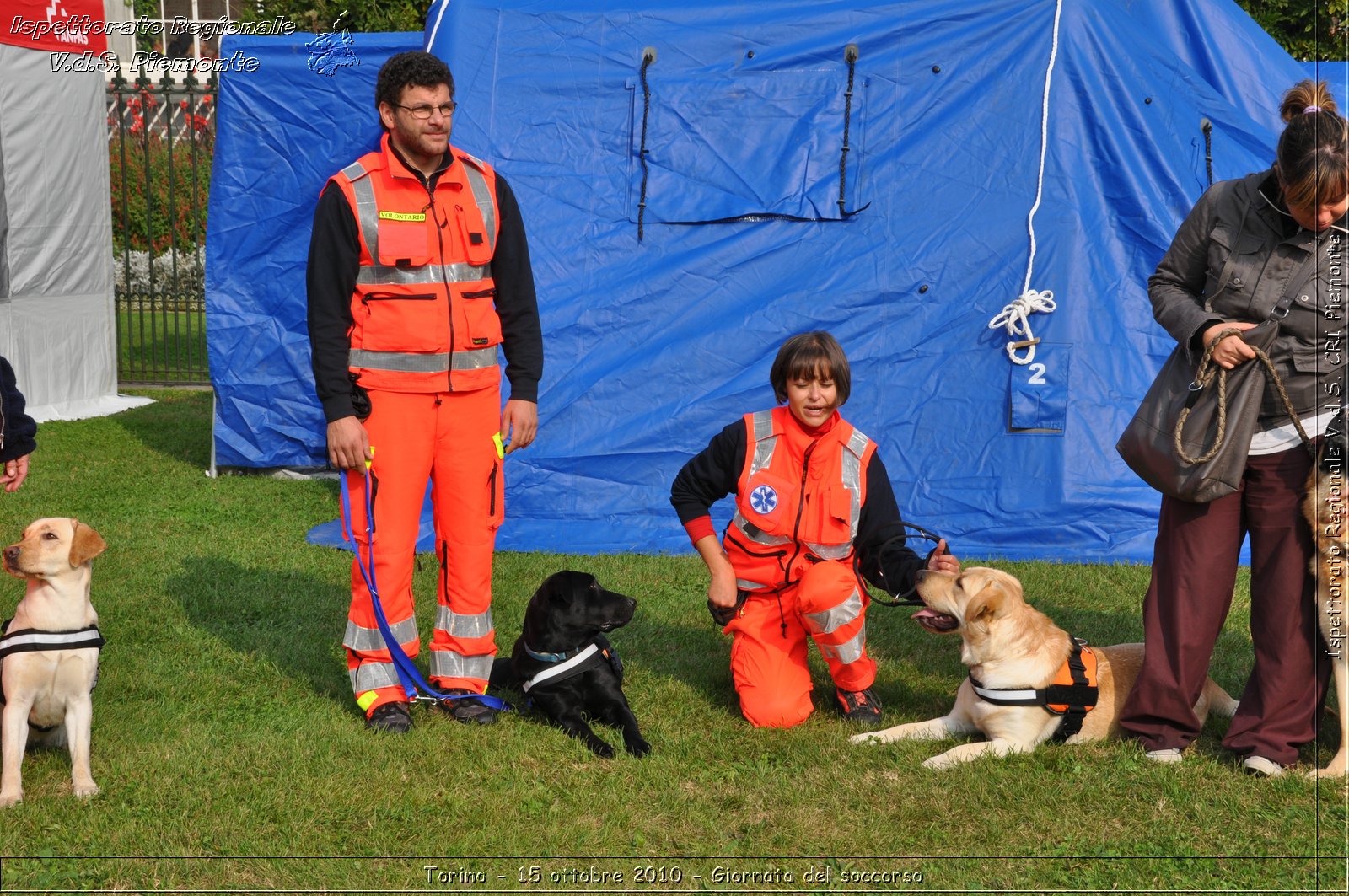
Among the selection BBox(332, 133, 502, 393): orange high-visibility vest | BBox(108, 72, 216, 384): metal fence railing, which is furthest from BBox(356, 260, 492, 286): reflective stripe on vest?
BBox(108, 72, 216, 384): metal fence railing

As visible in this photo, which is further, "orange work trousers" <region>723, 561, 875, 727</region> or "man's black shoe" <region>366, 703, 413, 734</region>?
"orange work trousers" <region>723, 561, 875, 727</region>

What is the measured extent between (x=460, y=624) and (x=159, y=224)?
58.6 ft

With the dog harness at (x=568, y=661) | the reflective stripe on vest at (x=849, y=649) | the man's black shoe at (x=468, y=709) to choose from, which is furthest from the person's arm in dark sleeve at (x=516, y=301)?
the reflective stripe on vest at (x=849, y=649)

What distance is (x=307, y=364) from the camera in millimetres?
7305

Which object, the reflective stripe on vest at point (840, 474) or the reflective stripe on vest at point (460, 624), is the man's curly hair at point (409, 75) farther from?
the reflective stripe on vest at point (460, 624)

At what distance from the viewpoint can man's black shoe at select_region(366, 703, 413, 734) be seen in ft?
12.2

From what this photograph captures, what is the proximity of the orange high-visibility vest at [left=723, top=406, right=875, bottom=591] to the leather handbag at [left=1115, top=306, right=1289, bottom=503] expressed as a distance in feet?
3.16

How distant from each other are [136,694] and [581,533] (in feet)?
7.85

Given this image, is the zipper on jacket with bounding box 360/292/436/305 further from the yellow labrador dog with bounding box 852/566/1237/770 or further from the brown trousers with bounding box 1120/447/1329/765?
the brown trousers with bounding box 1120/447/1329/765

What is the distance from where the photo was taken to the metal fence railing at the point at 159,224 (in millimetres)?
9898

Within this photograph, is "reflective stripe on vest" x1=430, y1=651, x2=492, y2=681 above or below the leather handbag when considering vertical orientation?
below

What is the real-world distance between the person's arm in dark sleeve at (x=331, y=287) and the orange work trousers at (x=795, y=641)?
1519 millimetres

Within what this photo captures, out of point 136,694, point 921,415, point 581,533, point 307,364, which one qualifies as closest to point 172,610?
point 136,694

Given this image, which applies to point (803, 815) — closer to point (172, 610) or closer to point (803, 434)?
point (803, 434)
